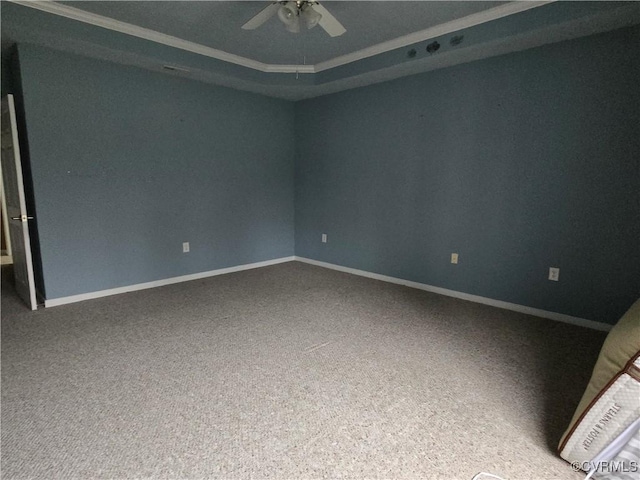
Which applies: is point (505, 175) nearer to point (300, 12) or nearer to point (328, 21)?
point (328, 21)

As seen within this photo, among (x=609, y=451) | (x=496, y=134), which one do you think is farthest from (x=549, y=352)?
(x=496, y=134)

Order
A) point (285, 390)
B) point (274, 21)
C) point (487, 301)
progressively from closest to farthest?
point (285, 390), point (274, 21), point (487, 301)

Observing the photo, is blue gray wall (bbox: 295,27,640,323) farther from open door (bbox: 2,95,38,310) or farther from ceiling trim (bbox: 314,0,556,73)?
open door (bbox: 2,95,38,310)

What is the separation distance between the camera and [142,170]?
363 cm

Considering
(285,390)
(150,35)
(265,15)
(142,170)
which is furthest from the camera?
(142,170)

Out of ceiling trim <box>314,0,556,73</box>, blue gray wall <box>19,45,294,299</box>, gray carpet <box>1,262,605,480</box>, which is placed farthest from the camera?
blue gray wall <box>19,45,294,299</box>

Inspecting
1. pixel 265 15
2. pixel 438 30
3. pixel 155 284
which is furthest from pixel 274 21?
pixel 155 284

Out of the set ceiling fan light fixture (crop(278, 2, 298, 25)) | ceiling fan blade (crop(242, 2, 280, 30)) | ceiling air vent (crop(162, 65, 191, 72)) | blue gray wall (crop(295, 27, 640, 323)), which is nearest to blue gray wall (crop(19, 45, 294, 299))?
ceiling air vent (crop(162, 65, 191, 72))

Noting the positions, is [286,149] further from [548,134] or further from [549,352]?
[549,352]

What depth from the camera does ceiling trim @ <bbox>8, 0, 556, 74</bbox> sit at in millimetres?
2548

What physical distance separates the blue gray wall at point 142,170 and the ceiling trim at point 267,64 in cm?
53

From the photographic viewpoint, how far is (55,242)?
10.4ft

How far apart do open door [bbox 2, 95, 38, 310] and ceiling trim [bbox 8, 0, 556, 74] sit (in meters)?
0.89

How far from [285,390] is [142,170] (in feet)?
9.54
